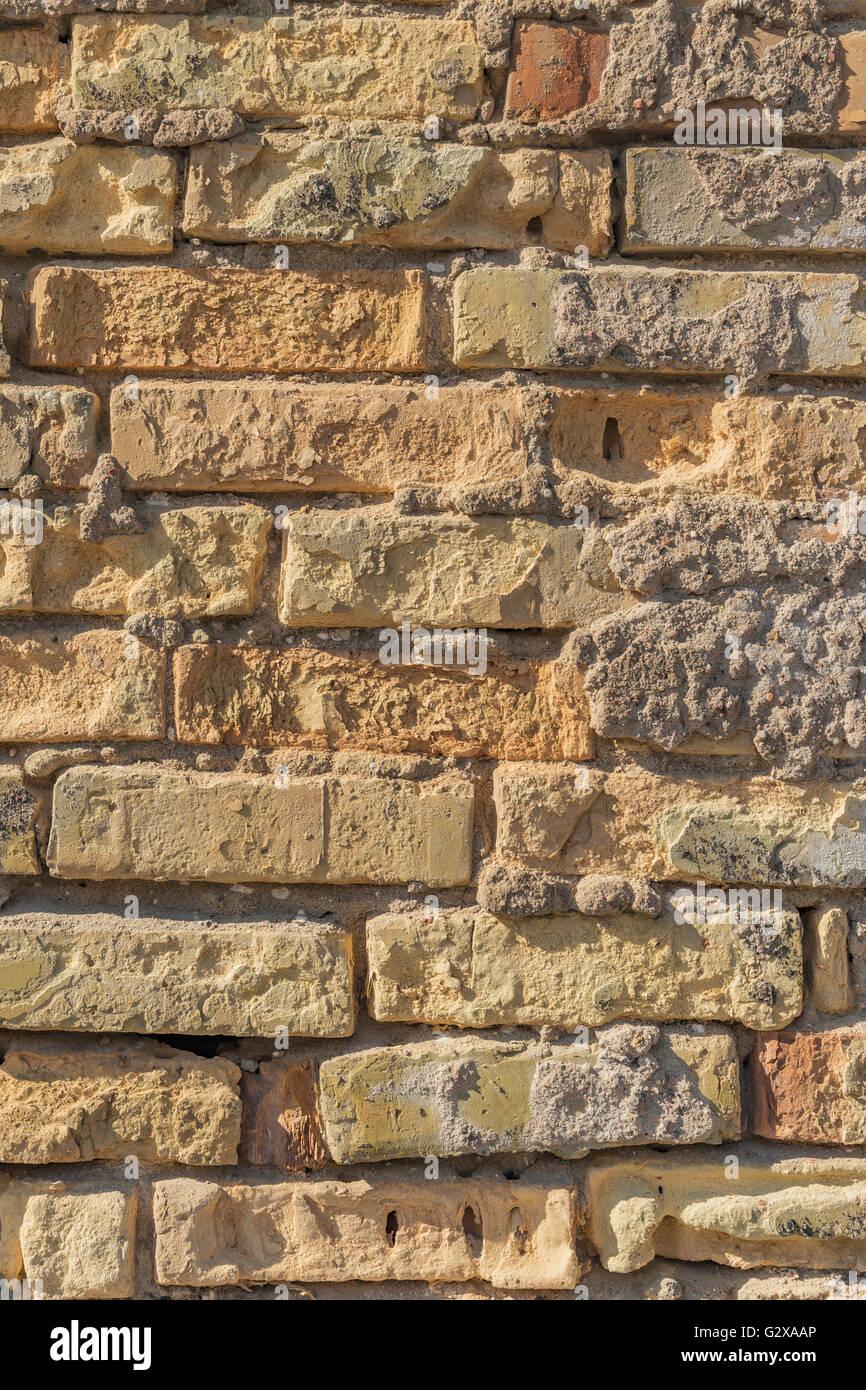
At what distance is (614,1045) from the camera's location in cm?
131

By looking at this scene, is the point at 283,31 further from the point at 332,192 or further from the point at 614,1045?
the point at 614,1045

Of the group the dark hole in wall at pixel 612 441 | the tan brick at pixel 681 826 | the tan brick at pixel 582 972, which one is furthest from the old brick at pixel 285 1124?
the dark hole in wall at pixel 612 441

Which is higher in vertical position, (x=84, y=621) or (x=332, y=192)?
(x=332, y=192)

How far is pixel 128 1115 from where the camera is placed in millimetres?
1329

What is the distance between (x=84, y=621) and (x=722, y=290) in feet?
3.02

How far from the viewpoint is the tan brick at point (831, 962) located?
52.3 inches

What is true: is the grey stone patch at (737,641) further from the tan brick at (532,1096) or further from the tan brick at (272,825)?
the tan brick at (532,1096)

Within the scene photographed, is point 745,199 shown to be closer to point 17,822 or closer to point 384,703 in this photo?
point 384,703

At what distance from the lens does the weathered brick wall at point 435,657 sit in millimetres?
1318

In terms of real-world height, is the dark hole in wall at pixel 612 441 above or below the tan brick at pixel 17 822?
above

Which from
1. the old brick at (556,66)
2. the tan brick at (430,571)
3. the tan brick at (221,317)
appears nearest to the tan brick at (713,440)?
the tan brick at (430,571)

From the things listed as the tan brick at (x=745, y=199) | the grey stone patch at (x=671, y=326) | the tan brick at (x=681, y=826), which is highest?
the tan brick at (x=745, y=199)
